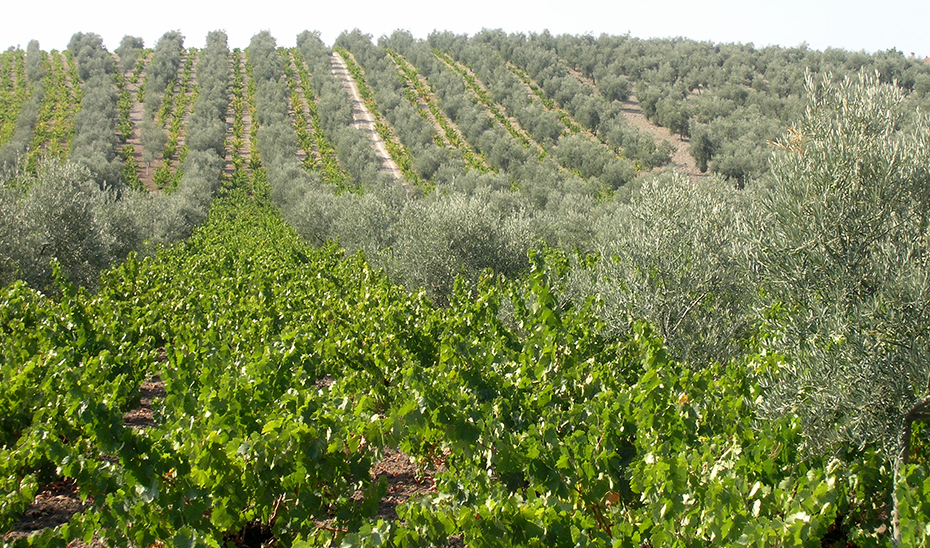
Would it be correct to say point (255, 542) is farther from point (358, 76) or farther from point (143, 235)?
point (358, 76)

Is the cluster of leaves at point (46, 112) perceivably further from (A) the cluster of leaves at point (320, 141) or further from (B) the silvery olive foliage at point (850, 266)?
(B) the silvery olive foliage at point (850, 266)

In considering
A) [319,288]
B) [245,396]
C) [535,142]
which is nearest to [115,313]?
[319,288]

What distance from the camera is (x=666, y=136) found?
61.7m

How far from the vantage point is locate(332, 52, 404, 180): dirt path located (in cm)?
6141

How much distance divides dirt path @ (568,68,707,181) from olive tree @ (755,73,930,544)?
38506 mm

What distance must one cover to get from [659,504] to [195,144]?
67055mm

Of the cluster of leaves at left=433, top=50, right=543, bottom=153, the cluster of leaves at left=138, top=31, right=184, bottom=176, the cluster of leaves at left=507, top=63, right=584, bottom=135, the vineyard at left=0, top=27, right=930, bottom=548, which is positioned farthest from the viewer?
the cluster of leaves at left=507, top=63, right=584, bottom=135

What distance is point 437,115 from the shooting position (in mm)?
74000

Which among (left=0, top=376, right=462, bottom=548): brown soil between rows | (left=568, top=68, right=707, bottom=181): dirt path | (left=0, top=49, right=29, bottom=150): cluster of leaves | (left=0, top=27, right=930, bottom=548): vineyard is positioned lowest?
(left=0, top=376, right=462, bottom=548): brown soil between rows

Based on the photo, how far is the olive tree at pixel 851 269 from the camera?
6797 millimetres

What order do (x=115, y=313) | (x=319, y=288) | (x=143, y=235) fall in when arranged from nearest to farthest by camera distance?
1. (x=115, y=313)
2. (x=319, y=288)
3. (x=143, y=235)

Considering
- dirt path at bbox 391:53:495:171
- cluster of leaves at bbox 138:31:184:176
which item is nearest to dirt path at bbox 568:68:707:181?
dirt path at bbox 391:53:495:171

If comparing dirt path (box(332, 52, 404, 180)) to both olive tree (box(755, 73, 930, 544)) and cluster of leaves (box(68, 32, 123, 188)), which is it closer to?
cluster of leaves (box(68, 32, 123, 188))

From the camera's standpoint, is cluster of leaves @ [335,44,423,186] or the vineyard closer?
the vineyard
